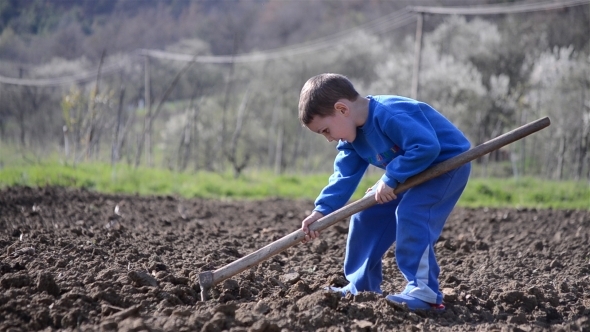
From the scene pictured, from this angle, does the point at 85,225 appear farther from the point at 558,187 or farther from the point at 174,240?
the point at 558,187

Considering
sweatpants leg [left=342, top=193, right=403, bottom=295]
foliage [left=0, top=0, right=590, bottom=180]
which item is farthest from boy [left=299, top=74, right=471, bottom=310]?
foliage [left=0, top=0, right=590, bottom=180]

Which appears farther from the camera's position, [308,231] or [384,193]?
[308,231]

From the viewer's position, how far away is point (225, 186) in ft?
35.6

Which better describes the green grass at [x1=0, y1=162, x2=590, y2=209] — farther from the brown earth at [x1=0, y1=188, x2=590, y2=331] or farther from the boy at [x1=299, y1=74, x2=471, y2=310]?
the boy at [x1=299, y1=74, x2=471, y2=310]

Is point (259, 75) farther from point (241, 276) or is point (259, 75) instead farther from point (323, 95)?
point (323, 95)

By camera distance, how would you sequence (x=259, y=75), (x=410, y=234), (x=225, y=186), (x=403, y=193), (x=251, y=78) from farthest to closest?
(x=259, y=75) < (x=251, y=78) < (x=225, y=186) < (x=403, y=193) < (x=410, y=234)

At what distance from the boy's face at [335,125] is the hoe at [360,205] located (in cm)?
37

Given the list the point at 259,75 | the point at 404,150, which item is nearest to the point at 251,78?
the point at 259,75

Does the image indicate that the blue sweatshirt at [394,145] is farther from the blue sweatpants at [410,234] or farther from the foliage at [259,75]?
the foliage at [259,75]

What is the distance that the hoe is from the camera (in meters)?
3.36

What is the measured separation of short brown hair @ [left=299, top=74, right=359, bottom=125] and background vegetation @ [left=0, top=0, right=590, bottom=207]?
7178 mm

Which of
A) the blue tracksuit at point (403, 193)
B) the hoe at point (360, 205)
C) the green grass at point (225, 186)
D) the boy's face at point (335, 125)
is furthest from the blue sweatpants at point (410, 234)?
the green grass at point (225, 186)

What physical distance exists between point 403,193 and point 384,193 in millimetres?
332

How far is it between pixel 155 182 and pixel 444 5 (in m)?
22.8
